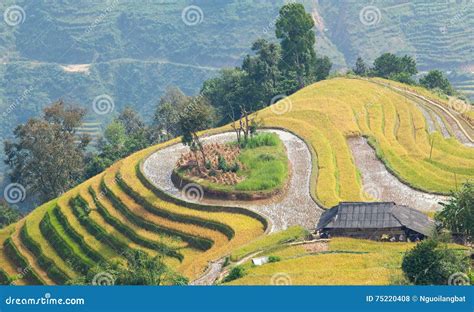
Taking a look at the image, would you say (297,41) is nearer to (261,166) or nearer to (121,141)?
(121,141)

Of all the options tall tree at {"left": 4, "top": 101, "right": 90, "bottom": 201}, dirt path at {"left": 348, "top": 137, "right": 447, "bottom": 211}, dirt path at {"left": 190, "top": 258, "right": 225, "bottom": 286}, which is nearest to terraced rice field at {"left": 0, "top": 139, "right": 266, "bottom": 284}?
dirt path at {"left": 190, "top": 258, "right": 225, "bottom": 286}

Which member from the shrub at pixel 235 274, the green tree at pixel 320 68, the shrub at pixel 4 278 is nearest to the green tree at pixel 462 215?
the shrub at pixel 235 274

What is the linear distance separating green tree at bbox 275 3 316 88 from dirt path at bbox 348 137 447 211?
29.1m

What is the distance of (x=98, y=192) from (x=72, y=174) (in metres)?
28.8

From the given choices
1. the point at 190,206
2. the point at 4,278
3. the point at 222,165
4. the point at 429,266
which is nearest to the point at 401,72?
the point at 222,165

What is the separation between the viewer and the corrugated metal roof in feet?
163

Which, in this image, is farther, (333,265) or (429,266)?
(333,265)

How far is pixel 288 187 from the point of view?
2436 inches

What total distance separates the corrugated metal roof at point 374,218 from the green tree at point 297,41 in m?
49.4

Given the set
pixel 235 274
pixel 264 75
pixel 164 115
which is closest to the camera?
pixel 235 274

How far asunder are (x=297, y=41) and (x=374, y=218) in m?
52.6

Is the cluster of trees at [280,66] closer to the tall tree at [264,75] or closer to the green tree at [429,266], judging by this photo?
the tall tree at [264,75]

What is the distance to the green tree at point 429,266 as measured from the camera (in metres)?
35.3

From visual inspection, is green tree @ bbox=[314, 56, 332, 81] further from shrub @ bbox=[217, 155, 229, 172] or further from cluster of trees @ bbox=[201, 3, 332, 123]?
shrub @ bbox=[217, 155, 229, 172]
